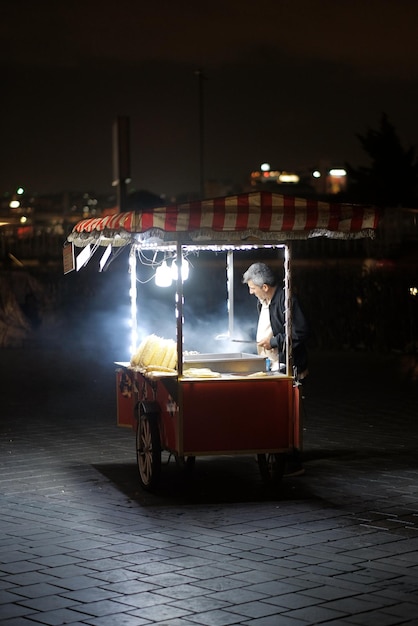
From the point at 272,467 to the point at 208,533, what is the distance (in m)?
1.79

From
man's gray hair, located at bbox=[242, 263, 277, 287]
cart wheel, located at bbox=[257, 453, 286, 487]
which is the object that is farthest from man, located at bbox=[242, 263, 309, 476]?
cart wheel, located at bbox=[257, 453, 286, 487]

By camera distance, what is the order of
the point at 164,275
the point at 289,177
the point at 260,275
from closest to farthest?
the point at 260,275, the point at 164,275, the point at 289,177

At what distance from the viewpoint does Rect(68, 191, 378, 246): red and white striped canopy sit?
8.73 meters

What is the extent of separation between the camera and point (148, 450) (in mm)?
9461

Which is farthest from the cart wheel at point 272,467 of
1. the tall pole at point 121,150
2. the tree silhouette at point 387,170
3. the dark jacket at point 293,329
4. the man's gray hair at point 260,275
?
the tree silhouette at point 387,170

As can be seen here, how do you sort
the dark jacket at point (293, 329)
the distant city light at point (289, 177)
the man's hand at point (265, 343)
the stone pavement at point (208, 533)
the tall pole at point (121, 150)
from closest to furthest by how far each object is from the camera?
1. the stone pavement at point (208, 533)
2. the dark jacket at point (293, 329)
3. the man's hand at point (265, 343)
4. the tall pole at point (121, 150)
5. the distant city light at point (289, 177)

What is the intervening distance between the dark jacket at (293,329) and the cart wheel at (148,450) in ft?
4.32

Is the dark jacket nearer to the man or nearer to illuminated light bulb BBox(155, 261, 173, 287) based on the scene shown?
the man

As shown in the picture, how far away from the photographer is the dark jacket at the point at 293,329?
391 inches

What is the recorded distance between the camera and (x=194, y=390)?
360 inches

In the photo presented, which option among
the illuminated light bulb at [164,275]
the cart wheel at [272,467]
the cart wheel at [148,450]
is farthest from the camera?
the illuminated light bulb at [164,275]

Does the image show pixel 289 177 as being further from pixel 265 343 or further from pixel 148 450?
pixel 148 450

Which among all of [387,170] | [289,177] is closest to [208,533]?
[387,170]

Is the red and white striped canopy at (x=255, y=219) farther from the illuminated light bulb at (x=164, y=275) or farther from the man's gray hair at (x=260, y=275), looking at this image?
the illuminated light bulb at (x=164, y=275)
